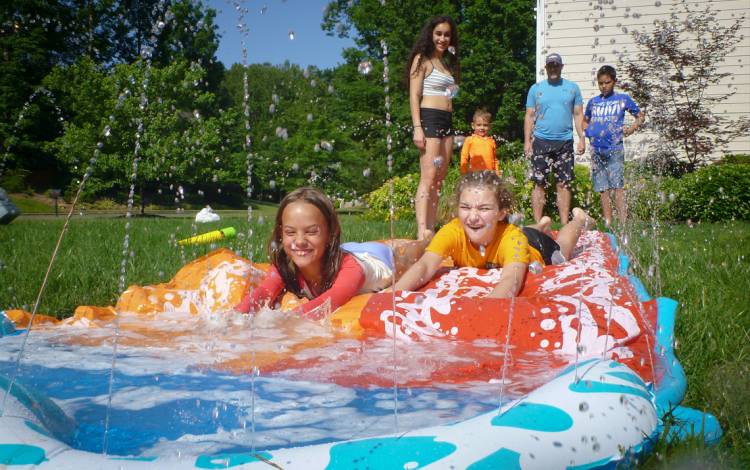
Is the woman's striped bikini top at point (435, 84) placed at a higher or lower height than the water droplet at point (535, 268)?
higher

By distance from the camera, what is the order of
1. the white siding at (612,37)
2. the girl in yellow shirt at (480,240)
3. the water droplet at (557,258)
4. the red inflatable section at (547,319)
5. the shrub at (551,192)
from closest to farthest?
the red inflatable section at (547,319) → the girl in yellow shirt at (480,240) → the water droplet at (557,258) → the shrub at (551,192) → the white siding at (612,37)

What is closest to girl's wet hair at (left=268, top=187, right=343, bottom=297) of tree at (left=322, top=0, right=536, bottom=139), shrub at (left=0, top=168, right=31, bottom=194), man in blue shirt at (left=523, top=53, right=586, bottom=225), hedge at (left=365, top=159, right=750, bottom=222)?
man in blue shirt at (left=523, top=53, right=586, bottom=225)

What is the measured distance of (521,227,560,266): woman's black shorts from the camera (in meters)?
4.27

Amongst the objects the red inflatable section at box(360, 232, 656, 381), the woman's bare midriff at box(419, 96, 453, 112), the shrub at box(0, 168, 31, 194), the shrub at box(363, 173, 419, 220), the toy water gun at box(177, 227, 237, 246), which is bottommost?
the red inflatable section at box(360, 232, 656, 381)

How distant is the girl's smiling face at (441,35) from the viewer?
5.27m

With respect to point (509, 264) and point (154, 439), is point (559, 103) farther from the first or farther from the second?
point (154, 439)

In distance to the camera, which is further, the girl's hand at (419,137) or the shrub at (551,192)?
the shrub at (551,192)

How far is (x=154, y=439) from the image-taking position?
1635 mm

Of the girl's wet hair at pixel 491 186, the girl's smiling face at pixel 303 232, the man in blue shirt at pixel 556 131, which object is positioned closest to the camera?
the girl's smiling face at pixel 303 232

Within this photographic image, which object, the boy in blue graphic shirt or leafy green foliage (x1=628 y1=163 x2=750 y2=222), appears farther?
leafy green foliage (x1=628 y1=163 x2=750 y2=222)

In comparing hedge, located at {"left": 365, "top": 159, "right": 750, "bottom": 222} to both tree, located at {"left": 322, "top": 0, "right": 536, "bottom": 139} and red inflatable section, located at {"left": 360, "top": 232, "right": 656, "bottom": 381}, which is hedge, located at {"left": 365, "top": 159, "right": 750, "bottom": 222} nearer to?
red inflatable section, located at {"left": 360, "top": 232, "right": 656, "bottom": 381}

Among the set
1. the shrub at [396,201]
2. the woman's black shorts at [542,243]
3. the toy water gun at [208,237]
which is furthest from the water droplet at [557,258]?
the shrub at [396,201]

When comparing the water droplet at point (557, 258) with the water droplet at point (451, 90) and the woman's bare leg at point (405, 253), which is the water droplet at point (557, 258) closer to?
the woman's bare leg at point (405, 253)

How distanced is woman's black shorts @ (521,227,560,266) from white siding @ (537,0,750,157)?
7.70m
